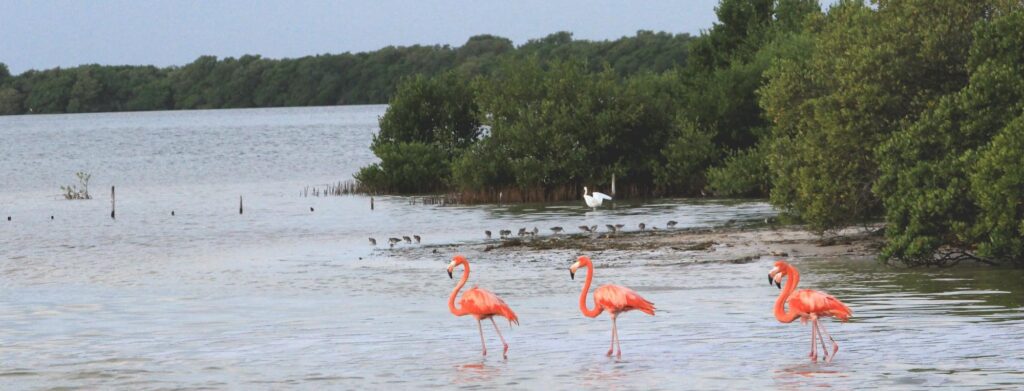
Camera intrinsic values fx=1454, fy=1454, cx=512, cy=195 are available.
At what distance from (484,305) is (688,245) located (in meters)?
15.7

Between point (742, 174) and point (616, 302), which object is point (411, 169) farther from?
point (616, 302)

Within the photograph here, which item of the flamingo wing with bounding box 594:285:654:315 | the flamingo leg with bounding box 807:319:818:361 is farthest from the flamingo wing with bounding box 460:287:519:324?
the flamingo leg with bounding box 807:319:818:361

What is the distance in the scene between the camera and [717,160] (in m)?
51.5

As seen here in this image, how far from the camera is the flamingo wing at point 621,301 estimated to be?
57.8 ft

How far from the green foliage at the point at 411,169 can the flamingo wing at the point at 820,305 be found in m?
41.7

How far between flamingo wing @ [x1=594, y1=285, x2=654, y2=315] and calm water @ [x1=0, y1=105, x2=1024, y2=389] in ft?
1.91

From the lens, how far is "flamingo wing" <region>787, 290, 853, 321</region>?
663 inches

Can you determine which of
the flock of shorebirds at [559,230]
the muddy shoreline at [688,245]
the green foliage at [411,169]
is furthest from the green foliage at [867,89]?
the green foliage at [411,169]

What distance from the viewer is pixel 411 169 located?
58625 millimetres

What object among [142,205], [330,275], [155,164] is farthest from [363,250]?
[155,164]

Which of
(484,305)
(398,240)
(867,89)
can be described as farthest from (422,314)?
(398,240)

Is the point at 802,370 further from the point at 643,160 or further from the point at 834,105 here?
the point at 643,160

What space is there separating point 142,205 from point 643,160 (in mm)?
20110

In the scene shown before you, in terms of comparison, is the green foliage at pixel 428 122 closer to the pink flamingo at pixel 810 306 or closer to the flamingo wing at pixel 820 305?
the pink flamingo at pixel 810 306
